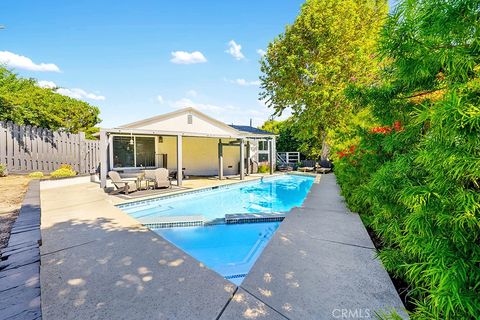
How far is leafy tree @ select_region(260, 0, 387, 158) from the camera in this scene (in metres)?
17.1

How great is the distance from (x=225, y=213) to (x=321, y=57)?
1599 cm

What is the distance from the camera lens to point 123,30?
14.1 metres

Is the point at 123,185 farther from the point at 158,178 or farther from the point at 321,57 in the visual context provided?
the point at 321,57

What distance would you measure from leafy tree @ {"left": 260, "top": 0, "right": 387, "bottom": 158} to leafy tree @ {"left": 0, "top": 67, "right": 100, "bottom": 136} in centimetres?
2264

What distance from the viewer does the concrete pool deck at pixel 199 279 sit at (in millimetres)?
2496

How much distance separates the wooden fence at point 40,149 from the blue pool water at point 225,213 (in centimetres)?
863

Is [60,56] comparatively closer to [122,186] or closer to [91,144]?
[91,144]

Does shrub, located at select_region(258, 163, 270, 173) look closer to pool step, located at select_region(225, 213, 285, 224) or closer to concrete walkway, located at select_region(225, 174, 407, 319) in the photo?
pool step, located at select_region(225, 213, 285, 224)

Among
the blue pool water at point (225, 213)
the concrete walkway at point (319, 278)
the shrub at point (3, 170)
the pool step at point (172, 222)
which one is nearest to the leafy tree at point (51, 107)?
the shrub at point (3, 170)

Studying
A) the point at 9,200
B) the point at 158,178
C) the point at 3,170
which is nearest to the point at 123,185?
the point at 158,178

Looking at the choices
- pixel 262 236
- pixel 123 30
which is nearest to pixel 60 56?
pixel 123 30

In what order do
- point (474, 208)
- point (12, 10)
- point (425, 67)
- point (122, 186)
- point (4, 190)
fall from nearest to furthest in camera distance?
point (474, 208), point (425, 67), point (4, 190), point (122, 186), point (12, 10)

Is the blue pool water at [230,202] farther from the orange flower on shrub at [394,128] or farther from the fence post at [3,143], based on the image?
the fence post at [3,143]

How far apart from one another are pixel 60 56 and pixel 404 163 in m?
23.9
